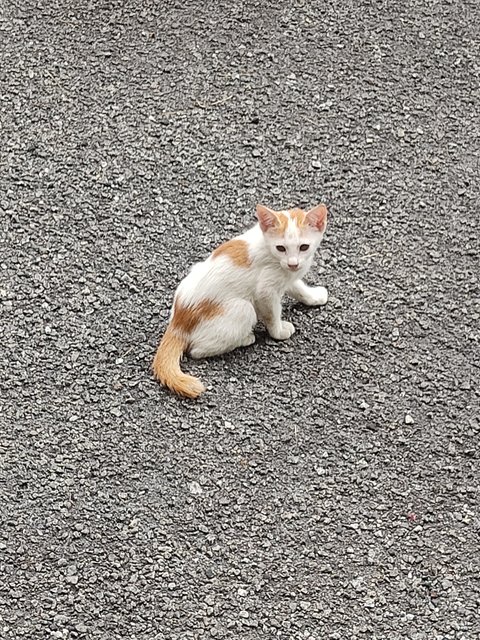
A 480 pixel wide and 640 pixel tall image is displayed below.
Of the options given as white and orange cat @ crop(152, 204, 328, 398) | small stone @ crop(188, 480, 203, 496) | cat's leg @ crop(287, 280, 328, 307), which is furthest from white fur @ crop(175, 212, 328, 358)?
small stone @ crop(188, 480, 203, 496)

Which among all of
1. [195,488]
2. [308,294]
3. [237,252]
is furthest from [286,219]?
[195,488]

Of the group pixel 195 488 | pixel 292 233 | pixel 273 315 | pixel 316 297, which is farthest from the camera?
pixel 316 297

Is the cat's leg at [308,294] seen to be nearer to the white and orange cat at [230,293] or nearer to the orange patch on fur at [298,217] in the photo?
the white and orange cat at [230,293]

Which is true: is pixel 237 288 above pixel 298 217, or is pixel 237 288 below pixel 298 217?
below

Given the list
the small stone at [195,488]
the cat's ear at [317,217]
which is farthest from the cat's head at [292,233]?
the small stone at [195,488]

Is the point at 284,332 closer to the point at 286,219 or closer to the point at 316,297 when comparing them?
the point at 316,297

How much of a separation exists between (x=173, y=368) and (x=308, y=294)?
38 cm

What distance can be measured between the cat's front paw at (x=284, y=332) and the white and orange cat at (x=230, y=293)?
6cm

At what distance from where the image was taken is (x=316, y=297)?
240cm

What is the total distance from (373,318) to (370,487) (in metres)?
0.46

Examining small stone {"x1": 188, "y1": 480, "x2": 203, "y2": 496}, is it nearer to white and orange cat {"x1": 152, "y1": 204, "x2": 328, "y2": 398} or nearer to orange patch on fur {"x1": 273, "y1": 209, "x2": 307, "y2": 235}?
white and orange cat {"x1": 152, "y1": 204, "x2": 328, "y2": 398}

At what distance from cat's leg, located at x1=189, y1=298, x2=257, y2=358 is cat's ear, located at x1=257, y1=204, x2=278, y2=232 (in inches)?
6.9

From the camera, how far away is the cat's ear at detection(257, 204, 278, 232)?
215 cm

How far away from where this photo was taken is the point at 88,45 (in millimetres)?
3104
